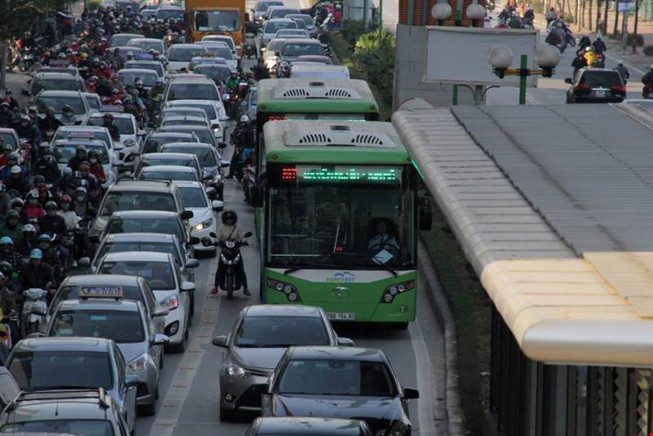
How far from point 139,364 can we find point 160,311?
304 cm

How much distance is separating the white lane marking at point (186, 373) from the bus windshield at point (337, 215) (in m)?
1.87

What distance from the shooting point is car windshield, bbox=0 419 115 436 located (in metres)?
17.1

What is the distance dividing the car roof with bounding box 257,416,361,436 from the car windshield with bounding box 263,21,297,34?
6790 centimetres

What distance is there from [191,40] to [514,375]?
6488 cm

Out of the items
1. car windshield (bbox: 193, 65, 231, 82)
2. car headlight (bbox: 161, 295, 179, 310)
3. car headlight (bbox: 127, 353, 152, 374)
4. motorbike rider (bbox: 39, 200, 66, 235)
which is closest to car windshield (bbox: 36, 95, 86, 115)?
car windshield (bbox: 193, 65, 231, 82)

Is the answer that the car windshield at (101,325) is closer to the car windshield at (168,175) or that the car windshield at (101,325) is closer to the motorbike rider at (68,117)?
the car windshield at (168,175)

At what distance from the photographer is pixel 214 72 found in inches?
2525

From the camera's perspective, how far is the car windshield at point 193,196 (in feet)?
121

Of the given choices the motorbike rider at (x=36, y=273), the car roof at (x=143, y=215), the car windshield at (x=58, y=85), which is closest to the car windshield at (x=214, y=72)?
the car windshield at (x=58, y=85)

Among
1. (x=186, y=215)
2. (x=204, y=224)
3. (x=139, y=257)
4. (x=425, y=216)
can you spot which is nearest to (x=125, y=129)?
(x=204, y=224)

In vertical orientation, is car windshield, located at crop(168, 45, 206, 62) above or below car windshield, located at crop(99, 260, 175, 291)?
below

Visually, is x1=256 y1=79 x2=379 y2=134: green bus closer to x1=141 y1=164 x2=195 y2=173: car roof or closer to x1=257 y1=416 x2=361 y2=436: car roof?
x1=141 y1=164 x2=195 y2=173: car roof

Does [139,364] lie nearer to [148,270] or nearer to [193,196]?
[148,270]

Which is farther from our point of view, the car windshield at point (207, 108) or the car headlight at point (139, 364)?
the car windshield at point (207, 108)
